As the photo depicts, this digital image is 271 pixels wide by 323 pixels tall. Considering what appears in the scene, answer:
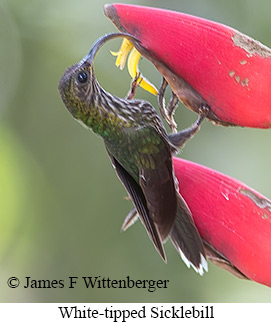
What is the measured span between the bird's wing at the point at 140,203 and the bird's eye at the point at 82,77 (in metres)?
0.24

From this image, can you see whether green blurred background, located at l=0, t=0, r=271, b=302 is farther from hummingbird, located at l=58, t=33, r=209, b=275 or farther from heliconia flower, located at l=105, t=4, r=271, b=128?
heliconia flower, located at l=105, t=4, r=271, b=128

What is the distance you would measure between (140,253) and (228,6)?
4.04 ft

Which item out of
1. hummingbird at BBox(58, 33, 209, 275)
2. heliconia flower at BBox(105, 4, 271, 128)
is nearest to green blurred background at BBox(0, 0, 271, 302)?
hummingbird at BBox(58, 33, 209, 275)

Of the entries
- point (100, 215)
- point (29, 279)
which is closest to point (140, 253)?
point (100, 215)

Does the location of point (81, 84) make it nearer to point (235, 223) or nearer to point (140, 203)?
point (140, 203)

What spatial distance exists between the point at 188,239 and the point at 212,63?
0.37 metres

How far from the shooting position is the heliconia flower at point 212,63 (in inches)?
45.1

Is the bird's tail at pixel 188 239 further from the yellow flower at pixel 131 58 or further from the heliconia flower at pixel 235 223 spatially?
the yellow flower at pixel 131 58

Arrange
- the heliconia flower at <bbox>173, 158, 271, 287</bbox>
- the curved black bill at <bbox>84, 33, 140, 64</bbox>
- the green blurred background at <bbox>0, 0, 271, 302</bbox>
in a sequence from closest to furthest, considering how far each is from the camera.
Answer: the curved black bill at <bbox>84, 33, 140, 64</bbox> < the heliconia flower at <bbox>173, 158, 271, 287</bbox> < the green blurred background at <bbox>0, 0, 271, 302</bbox>

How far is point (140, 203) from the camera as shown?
46.6 inches

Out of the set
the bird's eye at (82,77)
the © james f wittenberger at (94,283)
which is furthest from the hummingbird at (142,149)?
the © james f wittenberger at (94,283)

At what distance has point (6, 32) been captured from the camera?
2.73 m

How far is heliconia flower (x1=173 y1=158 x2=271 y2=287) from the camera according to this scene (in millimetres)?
1203

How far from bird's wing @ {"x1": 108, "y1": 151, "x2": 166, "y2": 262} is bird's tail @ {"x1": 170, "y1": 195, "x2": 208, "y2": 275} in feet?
0.26
